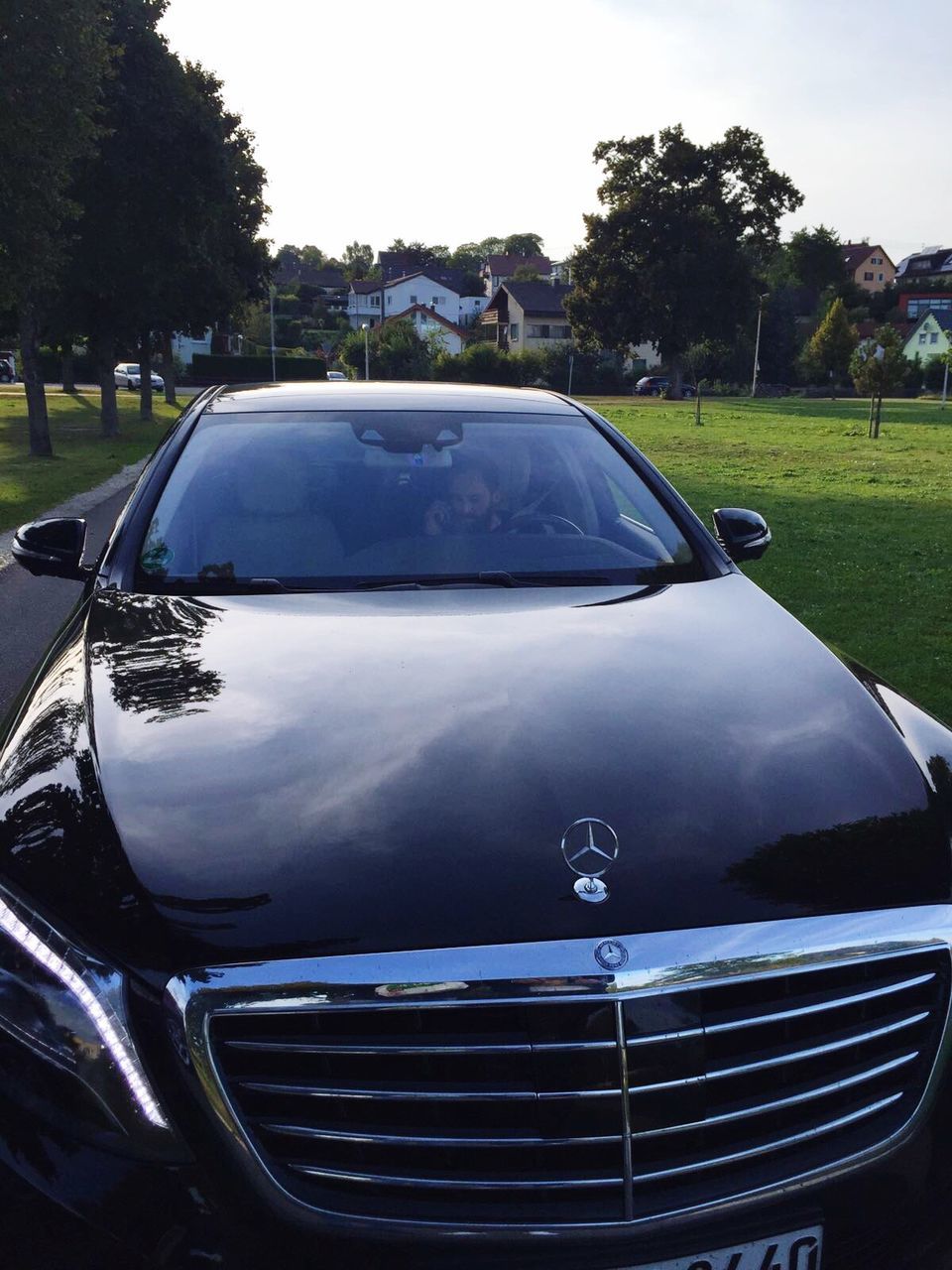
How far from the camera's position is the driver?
3455mm

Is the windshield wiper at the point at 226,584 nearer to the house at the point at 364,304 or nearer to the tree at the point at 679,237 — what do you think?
the tree at the point at 679,237

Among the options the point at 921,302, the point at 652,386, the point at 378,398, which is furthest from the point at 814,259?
the point at 378,398

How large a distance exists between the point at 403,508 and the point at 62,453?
24.0 metres

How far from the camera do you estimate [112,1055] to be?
1663 mm

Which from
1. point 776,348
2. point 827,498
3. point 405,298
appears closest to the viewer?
point 827,498

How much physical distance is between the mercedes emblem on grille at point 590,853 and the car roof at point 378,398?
92.3 inches

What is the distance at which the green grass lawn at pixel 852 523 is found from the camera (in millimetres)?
8180

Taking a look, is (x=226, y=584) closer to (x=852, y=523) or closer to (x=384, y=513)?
(x=384, y=513)

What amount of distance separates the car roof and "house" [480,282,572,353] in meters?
108

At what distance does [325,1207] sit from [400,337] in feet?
238

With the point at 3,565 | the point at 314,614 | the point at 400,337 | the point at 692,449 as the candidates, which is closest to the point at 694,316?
the point at 400,337

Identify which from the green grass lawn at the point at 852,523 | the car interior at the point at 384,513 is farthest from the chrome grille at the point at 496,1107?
the car interior at the point at 384,513

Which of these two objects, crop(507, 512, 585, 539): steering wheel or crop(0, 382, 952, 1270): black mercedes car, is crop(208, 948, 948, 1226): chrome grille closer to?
crop(0, 382, 952, 1270): black mercedes car

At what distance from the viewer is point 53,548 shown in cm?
358
